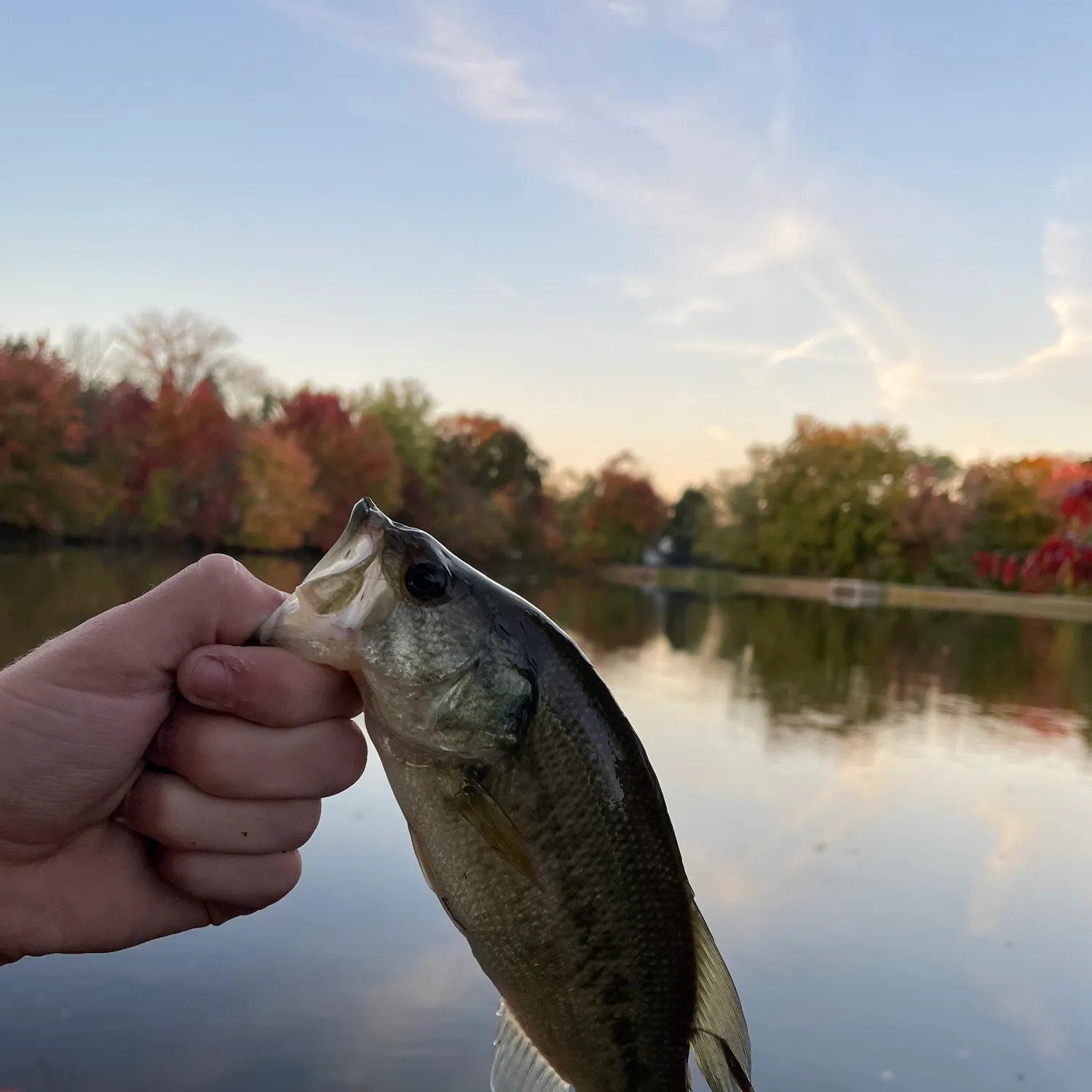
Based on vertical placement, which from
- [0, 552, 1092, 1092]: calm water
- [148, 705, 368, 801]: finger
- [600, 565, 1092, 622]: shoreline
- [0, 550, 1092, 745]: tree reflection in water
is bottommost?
[0, 552, 1092, 1092]: calm water

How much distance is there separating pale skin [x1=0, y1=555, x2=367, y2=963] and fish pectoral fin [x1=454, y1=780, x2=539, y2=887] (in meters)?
0.35

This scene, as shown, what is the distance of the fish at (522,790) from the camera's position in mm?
1760

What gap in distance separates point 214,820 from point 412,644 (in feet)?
2.16

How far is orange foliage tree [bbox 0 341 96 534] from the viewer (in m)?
40.2

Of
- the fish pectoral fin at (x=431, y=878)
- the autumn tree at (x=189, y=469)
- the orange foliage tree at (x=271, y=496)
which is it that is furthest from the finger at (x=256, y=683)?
the autumn tree at (x=189, y=469)

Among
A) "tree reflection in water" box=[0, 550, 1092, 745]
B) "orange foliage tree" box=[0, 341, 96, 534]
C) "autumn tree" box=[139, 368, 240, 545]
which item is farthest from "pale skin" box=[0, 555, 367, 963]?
"autumn tree" box=[139, 368, 240, 545]

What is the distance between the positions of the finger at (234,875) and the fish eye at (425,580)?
0.76 m

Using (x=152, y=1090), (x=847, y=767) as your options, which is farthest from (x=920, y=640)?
(x=152, y=1090)

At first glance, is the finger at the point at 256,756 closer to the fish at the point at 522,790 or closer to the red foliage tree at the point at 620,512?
the fish at the point at 522,790

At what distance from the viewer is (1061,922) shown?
8.12 meters

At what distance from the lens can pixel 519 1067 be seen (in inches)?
77.2

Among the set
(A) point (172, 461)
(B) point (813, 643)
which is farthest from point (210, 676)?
(A) point (172, 461)

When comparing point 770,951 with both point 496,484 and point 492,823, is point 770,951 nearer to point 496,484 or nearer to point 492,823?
point 492,823

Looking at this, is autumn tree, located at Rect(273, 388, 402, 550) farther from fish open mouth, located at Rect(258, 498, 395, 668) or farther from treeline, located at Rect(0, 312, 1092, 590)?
fish open mouth, located at Rect(258, 498, 395, 668)
